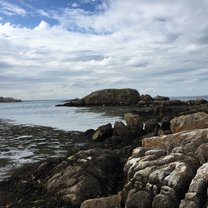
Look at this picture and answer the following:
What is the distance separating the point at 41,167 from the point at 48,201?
10.1 ft

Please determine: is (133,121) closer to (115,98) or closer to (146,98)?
(115,98)

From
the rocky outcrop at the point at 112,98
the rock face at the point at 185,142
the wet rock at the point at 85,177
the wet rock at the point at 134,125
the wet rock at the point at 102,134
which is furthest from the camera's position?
the rocky outcrop at the point at 112,98

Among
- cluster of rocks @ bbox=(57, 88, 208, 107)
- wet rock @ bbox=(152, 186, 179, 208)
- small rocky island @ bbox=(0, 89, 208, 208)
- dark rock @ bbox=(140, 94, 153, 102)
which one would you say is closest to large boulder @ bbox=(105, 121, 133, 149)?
small rocky island @ bbox=(0, 89, 208, 208)

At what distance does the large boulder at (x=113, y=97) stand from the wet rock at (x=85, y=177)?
240 ft

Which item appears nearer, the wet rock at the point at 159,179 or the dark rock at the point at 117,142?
the wet rock at the point at 159,179

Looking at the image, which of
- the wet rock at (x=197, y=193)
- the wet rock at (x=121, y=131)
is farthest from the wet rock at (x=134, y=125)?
the wet rock at (x=197, y=193)

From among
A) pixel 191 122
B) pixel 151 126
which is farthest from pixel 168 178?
pixel 151 126

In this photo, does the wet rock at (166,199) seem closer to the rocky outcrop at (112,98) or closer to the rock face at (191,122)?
the rock face at (191,122)

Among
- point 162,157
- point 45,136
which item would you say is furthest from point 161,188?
point 45,136

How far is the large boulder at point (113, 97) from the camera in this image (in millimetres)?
87125

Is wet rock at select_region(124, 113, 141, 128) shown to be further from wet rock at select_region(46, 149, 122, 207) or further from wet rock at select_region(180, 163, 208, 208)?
wet rock at select_region(180, 163, 208, 208)

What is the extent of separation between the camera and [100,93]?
9238cm

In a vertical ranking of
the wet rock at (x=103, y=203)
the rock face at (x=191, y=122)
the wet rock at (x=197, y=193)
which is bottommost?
the wet rock at (x=103, y=203)

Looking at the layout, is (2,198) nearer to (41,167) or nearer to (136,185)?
(41,167)
